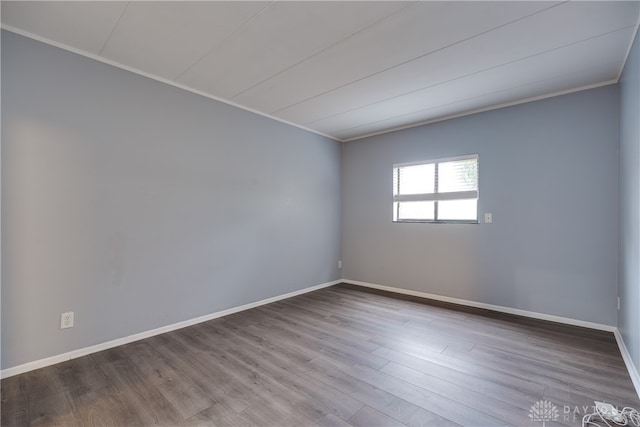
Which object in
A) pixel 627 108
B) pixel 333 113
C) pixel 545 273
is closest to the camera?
pixel 627 108

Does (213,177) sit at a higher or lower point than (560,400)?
higher

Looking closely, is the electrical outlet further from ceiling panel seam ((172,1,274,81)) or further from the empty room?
ceiling panel seam ((172,1,274,81))

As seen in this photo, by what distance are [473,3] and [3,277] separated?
378cm

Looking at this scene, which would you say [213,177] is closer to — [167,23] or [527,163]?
[167,23]

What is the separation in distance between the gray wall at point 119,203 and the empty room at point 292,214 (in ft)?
0.06

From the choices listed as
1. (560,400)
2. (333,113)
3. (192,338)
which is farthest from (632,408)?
(333,113)

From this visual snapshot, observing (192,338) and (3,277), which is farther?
(192,338)

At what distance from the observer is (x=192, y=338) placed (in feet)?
9.02

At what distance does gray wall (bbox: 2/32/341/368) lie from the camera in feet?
7.01

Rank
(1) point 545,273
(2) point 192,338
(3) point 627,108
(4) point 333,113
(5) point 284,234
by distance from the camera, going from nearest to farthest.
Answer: (3) point 627,108
(2) point 192,338
(1) point 545,273
(4) point 333,113
(5) point 284,234

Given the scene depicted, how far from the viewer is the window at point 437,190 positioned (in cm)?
379

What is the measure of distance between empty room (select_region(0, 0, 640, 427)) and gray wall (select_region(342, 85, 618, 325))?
2 cm

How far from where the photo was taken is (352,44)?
2264 millimetres

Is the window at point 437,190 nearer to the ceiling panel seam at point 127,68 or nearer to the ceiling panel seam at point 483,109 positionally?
the ceiling panel seam at point 483,109
